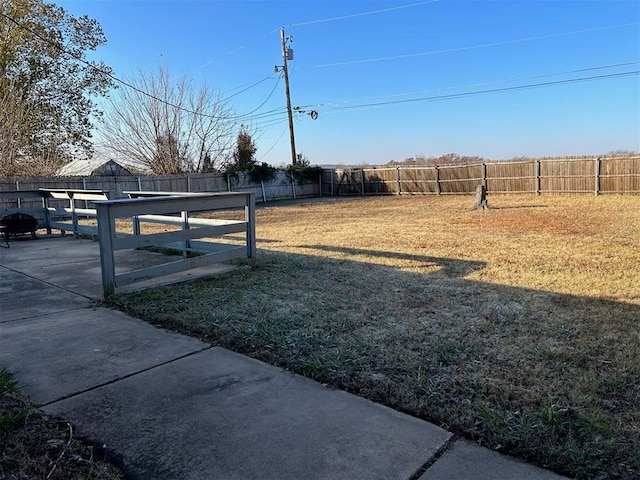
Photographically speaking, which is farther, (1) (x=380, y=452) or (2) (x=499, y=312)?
(2) (x=499, y=312)

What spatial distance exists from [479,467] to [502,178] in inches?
815

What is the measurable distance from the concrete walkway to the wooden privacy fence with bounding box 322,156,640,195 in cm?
1891

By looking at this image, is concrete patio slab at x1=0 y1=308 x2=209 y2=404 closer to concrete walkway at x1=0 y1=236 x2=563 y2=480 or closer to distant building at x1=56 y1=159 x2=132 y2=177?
concrete walkway at x1=0 y1=236 x2=563 y2=480

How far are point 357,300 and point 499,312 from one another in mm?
1322

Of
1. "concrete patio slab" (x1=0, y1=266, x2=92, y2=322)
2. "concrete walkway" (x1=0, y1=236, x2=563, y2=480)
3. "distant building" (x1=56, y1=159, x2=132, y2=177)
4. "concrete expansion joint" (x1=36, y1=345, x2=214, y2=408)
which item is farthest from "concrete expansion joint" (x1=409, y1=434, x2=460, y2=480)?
"distant building" (x1=56, y1=159, x2=132, y2=177)

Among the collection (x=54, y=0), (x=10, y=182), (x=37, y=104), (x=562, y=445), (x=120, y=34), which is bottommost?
(x=562, y=445)

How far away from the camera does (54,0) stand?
848 inches

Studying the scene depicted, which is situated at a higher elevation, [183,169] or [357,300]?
[183,169]

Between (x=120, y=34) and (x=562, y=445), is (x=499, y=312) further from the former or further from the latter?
(x=120, y=34)

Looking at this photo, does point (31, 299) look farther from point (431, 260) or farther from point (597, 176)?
point (597, 176)

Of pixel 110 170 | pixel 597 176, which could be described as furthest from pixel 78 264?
pixel 597 176

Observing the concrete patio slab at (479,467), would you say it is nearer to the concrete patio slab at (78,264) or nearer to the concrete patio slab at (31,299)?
the concrete patio slab at (31,299)

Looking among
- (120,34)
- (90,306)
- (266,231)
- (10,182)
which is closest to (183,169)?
(120,34)

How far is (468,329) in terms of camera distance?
3529 millimetres
